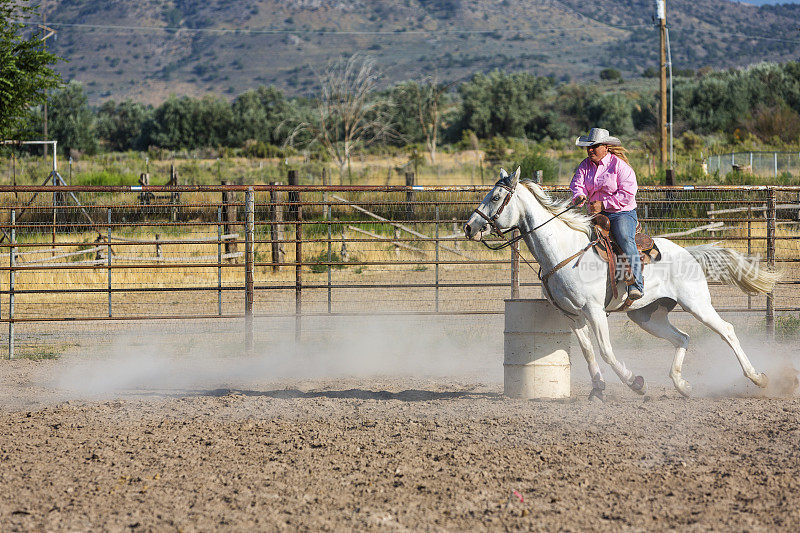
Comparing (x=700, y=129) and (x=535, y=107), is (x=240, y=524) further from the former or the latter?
(x=535, y=107)

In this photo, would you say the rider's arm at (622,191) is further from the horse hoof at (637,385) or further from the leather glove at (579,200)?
the horse hoof at (637,385)

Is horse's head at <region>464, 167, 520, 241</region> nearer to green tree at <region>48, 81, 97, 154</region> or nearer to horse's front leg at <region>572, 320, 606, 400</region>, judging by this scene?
horse's front leg at <region>572, 320, 606, 400</region>

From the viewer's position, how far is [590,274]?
750 centimetres

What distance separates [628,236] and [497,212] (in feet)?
3.88

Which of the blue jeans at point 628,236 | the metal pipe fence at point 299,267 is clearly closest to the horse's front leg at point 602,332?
the blue jeans at point 628,236

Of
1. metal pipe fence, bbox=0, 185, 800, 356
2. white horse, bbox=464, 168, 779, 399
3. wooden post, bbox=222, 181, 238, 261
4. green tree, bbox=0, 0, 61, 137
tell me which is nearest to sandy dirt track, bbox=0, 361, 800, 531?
white horse, bbox=464, 168, 779, 399

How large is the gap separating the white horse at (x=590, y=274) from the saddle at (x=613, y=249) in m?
Result: 0.06

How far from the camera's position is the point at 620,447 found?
5938 millimetres

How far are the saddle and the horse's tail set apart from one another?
0.61 metres

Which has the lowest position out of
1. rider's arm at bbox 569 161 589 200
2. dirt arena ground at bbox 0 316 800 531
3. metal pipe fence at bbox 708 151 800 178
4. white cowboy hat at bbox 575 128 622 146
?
dirt arena ground at bbox 0 316 800 531

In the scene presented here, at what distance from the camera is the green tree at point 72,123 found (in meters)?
61.5

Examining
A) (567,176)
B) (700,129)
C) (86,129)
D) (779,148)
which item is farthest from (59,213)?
(86,129)

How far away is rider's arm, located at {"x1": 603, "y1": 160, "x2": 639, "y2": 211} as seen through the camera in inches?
301

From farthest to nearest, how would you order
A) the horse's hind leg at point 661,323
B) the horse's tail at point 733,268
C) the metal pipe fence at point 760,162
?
the metal pipe fence at point 760,162 < the horse's tail at point 733,268 < the horse's hind leg at point 661,323
